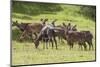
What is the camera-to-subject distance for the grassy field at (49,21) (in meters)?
2.17

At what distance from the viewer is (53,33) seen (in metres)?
2.33

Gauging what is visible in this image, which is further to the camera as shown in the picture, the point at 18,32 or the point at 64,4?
the point at 64,4

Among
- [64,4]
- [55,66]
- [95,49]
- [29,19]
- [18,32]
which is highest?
[64,4]

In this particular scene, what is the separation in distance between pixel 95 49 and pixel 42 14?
0.81m

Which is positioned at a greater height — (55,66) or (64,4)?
(64,4)

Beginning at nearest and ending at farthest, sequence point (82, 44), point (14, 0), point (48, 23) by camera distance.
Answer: point (14, 0) < point (48, 23) < point (82, 44)

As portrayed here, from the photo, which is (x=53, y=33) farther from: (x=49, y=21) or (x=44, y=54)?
(x=44, y=54)

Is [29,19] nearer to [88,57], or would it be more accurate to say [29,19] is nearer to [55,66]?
[55,66]

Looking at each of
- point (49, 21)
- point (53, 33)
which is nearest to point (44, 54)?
point (53, 33)

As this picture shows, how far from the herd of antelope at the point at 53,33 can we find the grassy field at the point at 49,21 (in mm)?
43

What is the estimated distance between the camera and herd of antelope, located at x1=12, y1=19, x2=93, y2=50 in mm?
2230

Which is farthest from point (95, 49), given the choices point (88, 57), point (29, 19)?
point (29, 19)

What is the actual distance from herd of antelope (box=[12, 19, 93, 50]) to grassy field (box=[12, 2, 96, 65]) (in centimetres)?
4

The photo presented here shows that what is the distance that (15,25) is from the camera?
85.3 inches
